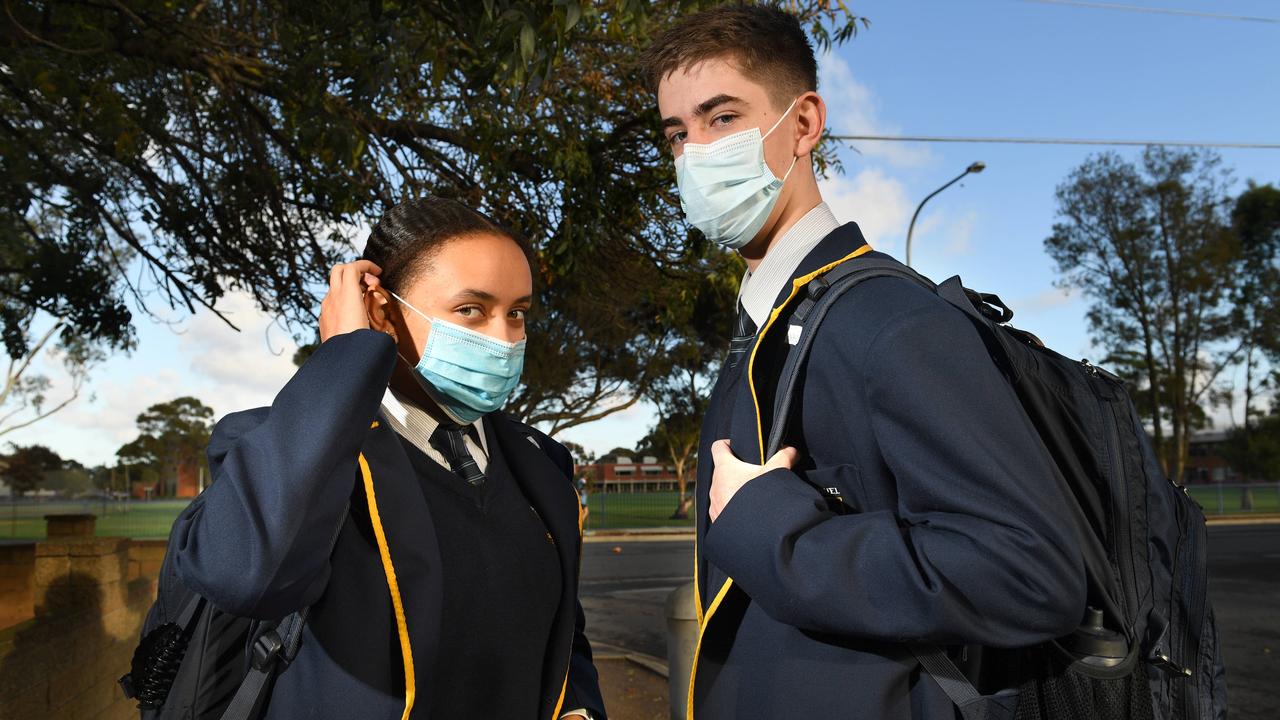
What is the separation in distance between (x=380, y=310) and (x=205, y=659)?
33.1 inches

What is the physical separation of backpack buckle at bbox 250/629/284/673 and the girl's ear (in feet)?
2.38

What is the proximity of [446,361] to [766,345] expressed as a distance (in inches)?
32.3

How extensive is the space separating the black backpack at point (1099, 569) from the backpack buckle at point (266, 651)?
2.99ft

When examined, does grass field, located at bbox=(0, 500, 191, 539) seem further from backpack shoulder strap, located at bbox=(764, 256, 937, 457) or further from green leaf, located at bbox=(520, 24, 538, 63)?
backpack shoulder strap, located at bbox=(764, 256, 937, 457)

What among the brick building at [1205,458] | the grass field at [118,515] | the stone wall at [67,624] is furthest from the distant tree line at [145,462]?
the brick building at [1205,458]

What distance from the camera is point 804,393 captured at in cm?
155

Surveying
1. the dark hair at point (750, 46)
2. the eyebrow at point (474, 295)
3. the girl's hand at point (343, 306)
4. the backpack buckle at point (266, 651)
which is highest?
the dark hair at point (750, 46)

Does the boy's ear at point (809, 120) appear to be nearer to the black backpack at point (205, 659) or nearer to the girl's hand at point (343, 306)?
the girl's hand at point (343, 306)

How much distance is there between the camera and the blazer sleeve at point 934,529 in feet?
4.28

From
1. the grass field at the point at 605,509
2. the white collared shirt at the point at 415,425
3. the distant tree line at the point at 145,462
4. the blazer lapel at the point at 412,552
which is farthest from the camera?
the distant tree line at the point at 145,462

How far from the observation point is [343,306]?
6.19ft

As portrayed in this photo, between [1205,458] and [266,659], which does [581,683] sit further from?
[1205,458]

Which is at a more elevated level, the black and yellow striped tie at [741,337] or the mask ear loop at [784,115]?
the mask ear loop at [784,115]

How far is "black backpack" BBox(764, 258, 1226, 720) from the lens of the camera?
139 cm
